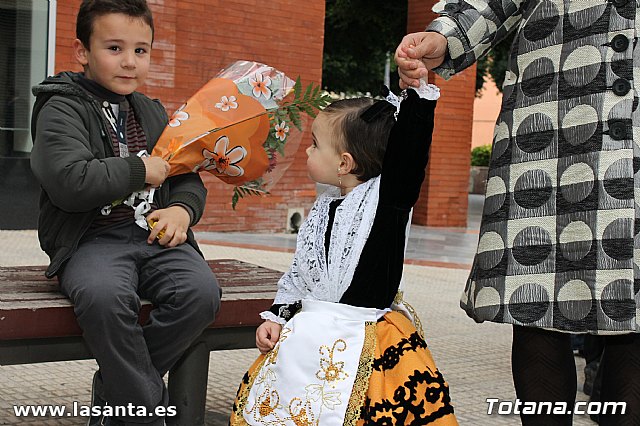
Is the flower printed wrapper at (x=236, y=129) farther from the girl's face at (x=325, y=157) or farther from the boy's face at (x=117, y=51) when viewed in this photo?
the girl's face at (x=325, y=157)

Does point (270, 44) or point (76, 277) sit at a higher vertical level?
point (270, 44)

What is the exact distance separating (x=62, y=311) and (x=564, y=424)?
5.02 feet

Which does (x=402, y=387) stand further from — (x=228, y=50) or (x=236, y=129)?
(x=228, y=50)

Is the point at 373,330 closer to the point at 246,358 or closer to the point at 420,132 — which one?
the point at 420,132

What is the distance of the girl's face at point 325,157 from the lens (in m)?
2.85

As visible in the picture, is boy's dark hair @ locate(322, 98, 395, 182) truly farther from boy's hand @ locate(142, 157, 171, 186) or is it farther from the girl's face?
boy's hand @ locate(142, 157, 171, 186)

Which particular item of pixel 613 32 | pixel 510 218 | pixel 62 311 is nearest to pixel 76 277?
pixel 62 311

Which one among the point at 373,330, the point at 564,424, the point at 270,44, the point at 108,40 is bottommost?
the point at 564,424

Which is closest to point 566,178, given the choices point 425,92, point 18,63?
point 425,92

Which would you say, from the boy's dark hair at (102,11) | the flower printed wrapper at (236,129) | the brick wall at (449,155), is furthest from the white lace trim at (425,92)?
the brick wall at (449,155)

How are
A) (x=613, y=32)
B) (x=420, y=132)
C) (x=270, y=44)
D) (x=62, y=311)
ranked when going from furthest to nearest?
1. (x=270, y=44)
2. (x=62, y=311)
3. (x=420, y=132)
4. (x=613, y=32)

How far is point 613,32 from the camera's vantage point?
244 cm

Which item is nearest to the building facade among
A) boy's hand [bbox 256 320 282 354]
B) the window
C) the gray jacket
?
the window

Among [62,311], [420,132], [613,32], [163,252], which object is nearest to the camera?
[613,32]
